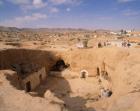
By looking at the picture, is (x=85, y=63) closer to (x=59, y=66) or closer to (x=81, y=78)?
(x=81, y=78)

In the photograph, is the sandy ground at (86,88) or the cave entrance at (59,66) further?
the cave entrance at (59,66)

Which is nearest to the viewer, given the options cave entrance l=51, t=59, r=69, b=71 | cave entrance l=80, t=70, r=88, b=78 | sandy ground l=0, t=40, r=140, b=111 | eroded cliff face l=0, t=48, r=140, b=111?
sandy ground l=0, t=40, r=140, b=111

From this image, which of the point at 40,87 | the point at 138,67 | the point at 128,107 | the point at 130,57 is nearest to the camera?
the point at 128,107

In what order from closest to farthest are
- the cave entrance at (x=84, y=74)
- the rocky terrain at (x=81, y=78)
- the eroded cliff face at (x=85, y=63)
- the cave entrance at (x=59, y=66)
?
the rocky terrain at (x=81, y=78)
the eroded cliff face at (x=85, y=63)
the cave entrance at (x=84, y=74)
the cave entrance at (x=59, y=66)

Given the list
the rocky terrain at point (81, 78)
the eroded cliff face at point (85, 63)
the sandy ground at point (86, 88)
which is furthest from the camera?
the eroded cliff face at point (85, 63)

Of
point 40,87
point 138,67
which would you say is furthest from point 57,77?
point 138,67

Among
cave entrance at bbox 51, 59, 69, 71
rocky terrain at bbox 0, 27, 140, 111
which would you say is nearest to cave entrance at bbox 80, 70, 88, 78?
rocky terrain at bbox 0, 27, 140, 111

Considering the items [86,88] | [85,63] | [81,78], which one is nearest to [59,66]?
[85,63]

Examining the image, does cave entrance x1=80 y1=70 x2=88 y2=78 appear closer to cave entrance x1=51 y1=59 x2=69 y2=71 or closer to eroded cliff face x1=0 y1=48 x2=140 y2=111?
eroded cliff face x1=0 y1=48 x2=140 y2=111

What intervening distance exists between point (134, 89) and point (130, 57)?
9402 mm

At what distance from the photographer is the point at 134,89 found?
13375mm

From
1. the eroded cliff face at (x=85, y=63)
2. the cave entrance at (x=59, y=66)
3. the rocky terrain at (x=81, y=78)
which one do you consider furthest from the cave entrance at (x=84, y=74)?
the cave entrance at (x=59, y=66)

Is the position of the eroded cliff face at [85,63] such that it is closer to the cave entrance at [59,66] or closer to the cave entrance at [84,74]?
the cave entrance at [84,74]

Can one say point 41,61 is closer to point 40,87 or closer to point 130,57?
point 40,87
